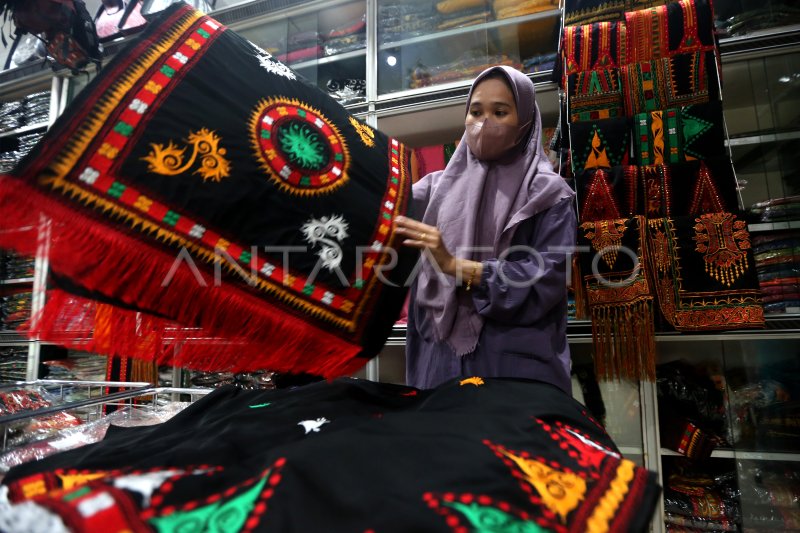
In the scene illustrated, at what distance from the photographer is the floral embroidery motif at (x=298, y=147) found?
648 mm

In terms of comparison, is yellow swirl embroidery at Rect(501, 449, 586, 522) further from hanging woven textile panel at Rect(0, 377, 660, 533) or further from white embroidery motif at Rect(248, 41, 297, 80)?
white embroidery motif at Rect(248, 41, 297, 80)

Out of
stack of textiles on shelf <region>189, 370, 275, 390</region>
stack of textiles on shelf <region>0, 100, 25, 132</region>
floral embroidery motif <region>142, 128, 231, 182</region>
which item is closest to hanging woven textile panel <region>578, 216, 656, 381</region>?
floral embroidery motif <region>142, 128, 231, 182</region>

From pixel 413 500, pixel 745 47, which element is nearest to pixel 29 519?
pixel 413 500

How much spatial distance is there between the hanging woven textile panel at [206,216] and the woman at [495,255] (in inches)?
7.8

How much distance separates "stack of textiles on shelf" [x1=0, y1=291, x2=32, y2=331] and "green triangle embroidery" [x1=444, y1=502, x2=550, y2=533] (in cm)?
339

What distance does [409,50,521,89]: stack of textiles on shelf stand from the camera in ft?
6.61

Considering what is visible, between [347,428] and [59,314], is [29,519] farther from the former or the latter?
[59,314]

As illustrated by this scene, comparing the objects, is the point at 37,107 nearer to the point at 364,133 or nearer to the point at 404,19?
the point at 404,19

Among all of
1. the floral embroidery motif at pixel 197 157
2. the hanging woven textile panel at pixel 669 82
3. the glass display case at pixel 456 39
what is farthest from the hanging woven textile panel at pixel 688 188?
the floral embroidery motif at pixel 197 157

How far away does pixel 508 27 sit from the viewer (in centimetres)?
199

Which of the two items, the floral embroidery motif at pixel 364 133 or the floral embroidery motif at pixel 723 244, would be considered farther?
the floral embroidery motif at pixel 723 244

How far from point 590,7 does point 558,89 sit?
31 centimetres

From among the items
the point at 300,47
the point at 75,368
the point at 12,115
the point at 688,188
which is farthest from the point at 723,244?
the point at 12,115

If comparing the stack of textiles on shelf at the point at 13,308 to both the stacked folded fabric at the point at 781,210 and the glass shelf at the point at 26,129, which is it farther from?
the stacked folded fabric at the point at 781,210
